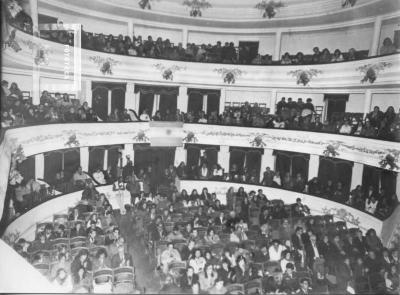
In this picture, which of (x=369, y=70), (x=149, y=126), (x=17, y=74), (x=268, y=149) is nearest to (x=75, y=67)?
(x=17, y=74)

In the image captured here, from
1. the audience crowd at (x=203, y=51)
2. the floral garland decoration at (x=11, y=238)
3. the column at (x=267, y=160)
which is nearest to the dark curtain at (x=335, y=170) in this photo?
the column at (x=267, y=160)

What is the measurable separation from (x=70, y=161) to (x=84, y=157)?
9.2 inches

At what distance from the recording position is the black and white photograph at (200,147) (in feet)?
18.6

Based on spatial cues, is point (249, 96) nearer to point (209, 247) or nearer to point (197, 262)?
point (209, 247)

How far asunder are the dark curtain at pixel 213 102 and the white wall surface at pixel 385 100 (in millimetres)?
2593

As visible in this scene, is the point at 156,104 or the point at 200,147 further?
the point at 200,147

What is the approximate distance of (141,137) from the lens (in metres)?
5.98

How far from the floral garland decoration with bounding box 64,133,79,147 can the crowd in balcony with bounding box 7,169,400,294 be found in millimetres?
740

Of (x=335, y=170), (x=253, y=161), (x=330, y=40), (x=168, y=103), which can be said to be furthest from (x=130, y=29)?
(x=335, y=170)

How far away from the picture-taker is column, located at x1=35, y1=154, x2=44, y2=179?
18.9 feet

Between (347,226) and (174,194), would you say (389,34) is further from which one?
(174,194)

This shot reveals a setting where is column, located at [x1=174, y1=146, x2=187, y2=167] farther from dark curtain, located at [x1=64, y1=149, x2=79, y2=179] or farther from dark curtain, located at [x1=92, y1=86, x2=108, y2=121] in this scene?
dark curtain, located at [x1=64, y1=149, x2=79, y2=179]

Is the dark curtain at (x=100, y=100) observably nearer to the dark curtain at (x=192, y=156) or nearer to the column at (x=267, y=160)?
the dark curtain at (x=192, y=156)

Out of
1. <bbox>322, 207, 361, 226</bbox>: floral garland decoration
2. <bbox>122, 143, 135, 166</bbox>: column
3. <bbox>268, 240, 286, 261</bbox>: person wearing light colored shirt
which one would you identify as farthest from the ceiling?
<bbox>268, 240, 286, 261</bbox>: person wearing light colored shirt
